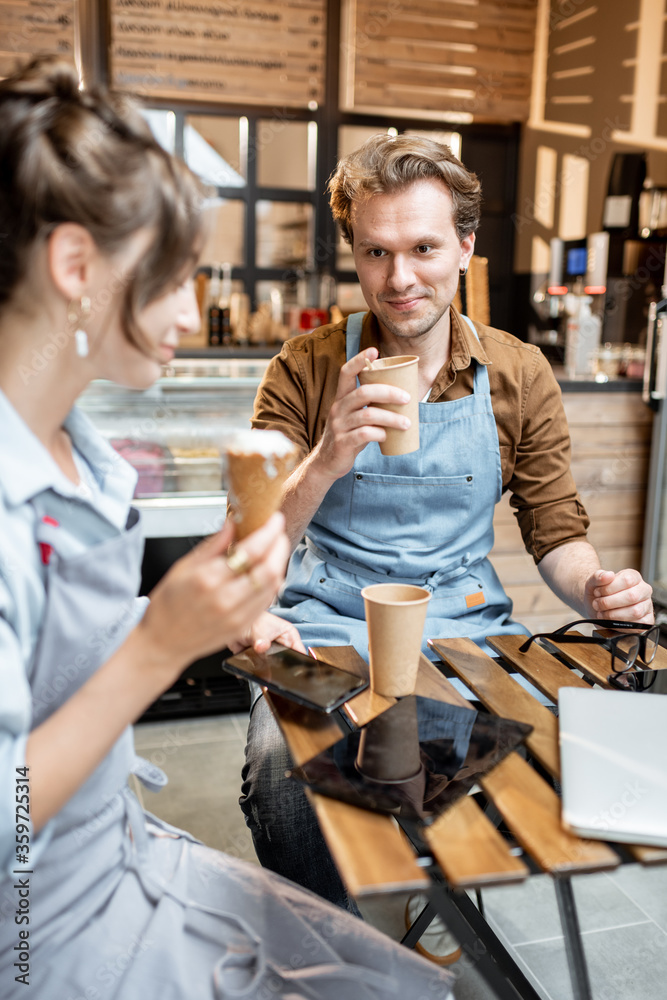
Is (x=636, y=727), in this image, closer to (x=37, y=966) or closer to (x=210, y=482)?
(x=37, y=966)

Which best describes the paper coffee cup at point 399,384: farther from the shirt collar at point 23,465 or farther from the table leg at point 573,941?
the table leg at point 573,941

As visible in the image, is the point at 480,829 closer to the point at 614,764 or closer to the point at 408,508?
the point at 614,764

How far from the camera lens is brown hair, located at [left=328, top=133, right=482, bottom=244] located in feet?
5.62

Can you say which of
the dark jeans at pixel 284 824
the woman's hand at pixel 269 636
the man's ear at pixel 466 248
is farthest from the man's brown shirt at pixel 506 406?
the dark jeans at pixel 284 824

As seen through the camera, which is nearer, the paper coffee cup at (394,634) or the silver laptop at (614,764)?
the silver laptop at (614,764)

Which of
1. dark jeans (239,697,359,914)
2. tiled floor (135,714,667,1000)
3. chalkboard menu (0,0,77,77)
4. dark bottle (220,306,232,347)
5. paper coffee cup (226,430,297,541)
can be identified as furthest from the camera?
chalkboard menu (0,0,77,77)

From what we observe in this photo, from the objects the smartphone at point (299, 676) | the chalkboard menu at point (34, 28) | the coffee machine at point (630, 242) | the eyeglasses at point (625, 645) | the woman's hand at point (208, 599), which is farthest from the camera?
the chalkboard menu at point (34, 28)

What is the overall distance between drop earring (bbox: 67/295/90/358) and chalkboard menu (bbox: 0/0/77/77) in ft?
15.2

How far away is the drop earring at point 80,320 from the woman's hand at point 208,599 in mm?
256

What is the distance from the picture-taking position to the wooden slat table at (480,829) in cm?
82

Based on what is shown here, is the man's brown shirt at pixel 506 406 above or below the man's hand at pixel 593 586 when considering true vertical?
above

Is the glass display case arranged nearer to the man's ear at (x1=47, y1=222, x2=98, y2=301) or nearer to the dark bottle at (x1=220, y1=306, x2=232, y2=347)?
the dark bottle at (x1=220, y1=306, x2=232, y2=347)

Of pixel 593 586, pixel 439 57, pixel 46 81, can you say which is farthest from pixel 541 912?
pixel 439 57

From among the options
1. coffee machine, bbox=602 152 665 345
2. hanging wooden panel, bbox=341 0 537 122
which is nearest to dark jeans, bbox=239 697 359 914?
coffee machine, bbox=602 152 665 345
